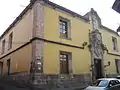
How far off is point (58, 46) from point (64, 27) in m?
2.67

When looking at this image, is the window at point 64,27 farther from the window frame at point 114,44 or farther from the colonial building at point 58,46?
the window frame at point 114,44

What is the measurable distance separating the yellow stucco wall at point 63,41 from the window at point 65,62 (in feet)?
1.45

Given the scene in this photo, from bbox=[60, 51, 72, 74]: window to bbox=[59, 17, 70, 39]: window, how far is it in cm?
181

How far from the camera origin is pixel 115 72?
862 inches

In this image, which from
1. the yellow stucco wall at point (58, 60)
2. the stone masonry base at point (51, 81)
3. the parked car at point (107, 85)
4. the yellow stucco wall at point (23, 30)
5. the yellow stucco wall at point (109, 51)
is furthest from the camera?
the yellow stucco wall at point (109, 51)

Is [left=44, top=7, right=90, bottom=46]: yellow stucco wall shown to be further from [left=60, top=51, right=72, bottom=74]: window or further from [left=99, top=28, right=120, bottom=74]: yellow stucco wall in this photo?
[left=99, top=28, right=120, bottom=74]: yellow stucco wall

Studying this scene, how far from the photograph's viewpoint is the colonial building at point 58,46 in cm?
1378

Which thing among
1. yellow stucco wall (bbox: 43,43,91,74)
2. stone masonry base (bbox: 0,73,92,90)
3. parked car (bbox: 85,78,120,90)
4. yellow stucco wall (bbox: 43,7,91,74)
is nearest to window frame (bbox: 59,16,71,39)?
yellow stucco wall (bbox: 43,7,91,74)

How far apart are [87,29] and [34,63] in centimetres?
867

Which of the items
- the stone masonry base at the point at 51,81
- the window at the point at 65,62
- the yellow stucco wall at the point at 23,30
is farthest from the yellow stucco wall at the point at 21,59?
the window at the point at 65,62

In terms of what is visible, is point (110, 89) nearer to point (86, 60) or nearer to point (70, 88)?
point (70, 88)

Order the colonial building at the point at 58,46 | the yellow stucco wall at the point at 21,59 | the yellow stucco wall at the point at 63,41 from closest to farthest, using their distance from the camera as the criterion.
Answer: the colonial building at the point at 58,46 < the yellow stucco wall at the point at 63,41 < the yellow stucco wall at the point at 21,59

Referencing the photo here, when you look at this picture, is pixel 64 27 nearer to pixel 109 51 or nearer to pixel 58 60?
pixel 58 60

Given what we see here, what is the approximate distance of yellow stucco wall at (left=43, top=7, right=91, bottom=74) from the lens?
1415 cm
